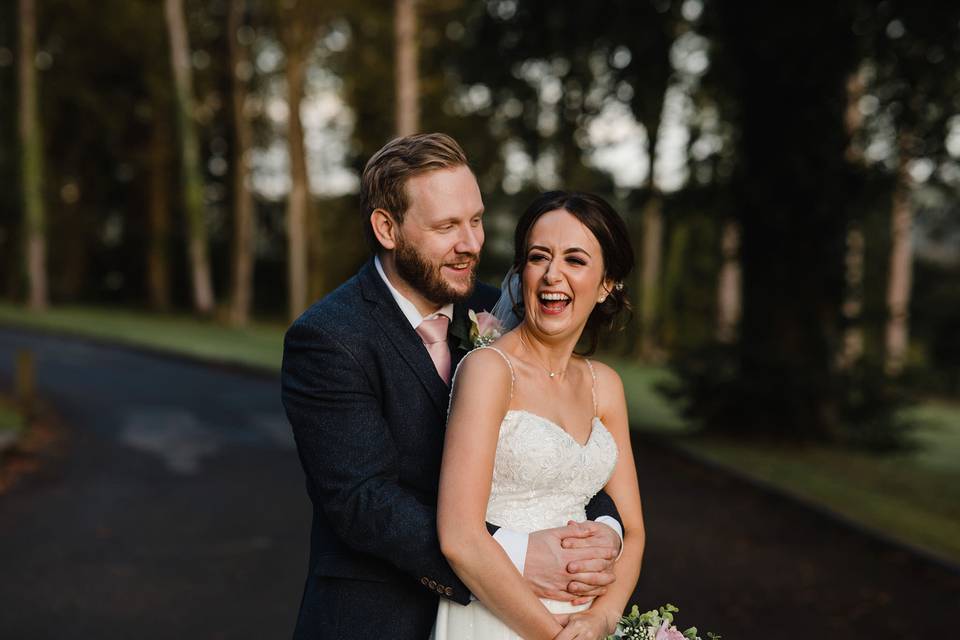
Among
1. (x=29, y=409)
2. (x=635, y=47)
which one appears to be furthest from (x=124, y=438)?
(x=635, y=47)

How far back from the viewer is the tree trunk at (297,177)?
33.8m

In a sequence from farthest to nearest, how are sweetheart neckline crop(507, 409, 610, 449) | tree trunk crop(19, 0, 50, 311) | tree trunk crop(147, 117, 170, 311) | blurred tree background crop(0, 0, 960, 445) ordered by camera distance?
tree trunk crop(147, 117, 170, 311), tree trunk crop(19, 0, 50, 311), blurred tree background crop(0, 0, 960, 445), sweetheart neckline crop(507, 409, 610, 449)

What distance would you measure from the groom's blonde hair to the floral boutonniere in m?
0.38

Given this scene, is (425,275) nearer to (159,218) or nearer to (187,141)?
(187,141)

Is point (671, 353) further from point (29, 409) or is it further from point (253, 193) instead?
point (253, 193)

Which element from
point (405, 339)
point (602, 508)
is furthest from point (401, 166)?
point (602, 508)

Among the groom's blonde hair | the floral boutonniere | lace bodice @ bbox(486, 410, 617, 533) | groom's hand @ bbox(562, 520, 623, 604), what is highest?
the groom's blonde hair

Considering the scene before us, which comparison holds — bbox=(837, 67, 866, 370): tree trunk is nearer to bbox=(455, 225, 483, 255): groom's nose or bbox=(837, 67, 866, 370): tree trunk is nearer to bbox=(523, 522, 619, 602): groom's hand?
bbox=(455, 225, 483, 255): groom's nose

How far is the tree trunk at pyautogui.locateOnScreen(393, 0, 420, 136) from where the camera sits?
2341 cm

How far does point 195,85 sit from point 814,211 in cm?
3272

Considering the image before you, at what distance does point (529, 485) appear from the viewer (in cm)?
280

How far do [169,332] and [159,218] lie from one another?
556 inches

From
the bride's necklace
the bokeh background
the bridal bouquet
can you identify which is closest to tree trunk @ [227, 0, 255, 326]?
the bokeh background

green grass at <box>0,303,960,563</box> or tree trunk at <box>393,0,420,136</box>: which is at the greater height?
tree trunk at <box>393,0,420,136</box>
